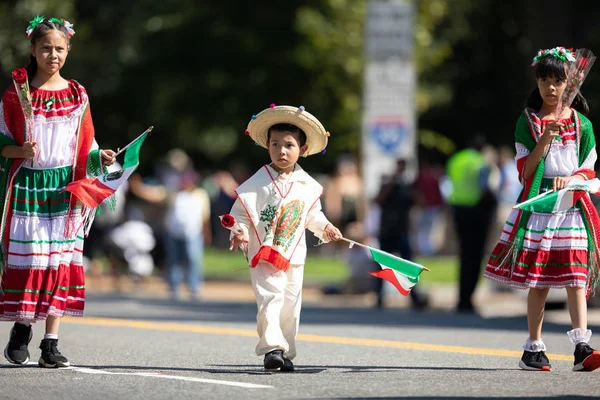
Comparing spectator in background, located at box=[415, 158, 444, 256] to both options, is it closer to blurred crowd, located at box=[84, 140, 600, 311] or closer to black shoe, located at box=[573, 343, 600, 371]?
blurred crowd, located at box=[84, 140, 600, 311]

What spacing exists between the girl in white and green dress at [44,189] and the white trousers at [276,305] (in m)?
1.13

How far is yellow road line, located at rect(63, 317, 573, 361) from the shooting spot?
407 inches

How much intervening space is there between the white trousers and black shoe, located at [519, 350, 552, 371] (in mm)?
1470

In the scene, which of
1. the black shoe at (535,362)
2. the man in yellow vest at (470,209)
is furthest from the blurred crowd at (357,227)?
the black shoe at (535,362)

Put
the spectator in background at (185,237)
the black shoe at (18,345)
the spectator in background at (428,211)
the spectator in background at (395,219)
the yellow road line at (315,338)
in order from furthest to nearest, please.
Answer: the spectator in background at (428,211), the spectator in background at (185,237), the spectator in background at (395,219), the yellow road line at (315,338), the black shoe at (18,345)

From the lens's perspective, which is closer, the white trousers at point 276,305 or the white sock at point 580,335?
the white trousers at point 276,305

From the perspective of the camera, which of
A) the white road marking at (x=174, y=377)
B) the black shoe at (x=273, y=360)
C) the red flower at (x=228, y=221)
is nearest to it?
the white road marking at (x=174, y=377)

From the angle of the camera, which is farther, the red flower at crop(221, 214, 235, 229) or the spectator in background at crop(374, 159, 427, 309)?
the spectator in background at crop(374, 159, 427, 309)

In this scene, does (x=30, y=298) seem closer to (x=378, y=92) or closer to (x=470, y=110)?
(x=378, y=92)

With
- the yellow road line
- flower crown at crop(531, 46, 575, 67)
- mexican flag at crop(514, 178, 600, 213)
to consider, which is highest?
flower crown at crop(531, 46, 575, 67)

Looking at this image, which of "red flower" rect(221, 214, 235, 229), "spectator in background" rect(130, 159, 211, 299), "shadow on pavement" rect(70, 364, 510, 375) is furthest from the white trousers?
"spectator in background" rect(130, 159, 211, 299)

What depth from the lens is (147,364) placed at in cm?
913

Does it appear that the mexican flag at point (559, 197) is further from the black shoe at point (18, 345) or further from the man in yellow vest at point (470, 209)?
the man in yellow vest at point (470, 209)

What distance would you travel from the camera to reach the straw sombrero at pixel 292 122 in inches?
343
